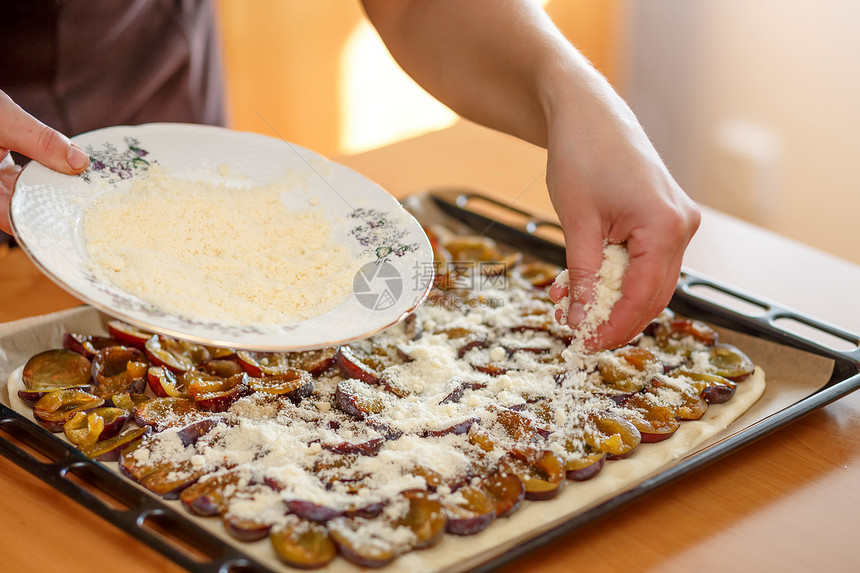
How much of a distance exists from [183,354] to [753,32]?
281 cm

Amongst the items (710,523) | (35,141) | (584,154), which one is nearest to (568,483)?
(710,523)

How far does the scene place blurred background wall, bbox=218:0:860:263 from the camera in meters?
3.21

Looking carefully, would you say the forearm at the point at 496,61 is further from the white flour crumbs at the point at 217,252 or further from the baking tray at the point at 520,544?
the baking tray at the point at 520,544

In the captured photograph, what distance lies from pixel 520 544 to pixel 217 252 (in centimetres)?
63

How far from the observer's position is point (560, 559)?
1.09 metres

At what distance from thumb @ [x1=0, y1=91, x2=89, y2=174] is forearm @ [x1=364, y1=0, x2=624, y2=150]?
0.72 m

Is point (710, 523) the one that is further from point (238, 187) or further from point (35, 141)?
point (35, 141)

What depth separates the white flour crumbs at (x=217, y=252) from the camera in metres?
1.16

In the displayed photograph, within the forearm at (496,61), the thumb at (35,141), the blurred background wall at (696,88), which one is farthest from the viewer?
the blurred background wall at (696,88)

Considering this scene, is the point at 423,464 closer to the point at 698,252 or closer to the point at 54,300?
the point at 54,300

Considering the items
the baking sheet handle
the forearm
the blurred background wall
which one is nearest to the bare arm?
the forearm

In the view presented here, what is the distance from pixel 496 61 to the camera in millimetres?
1523

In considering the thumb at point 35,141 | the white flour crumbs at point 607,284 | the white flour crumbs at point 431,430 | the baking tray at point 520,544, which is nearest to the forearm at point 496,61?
the white flour crumbs at point 607,284

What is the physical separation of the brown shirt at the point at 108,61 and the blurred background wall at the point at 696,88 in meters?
1.34
